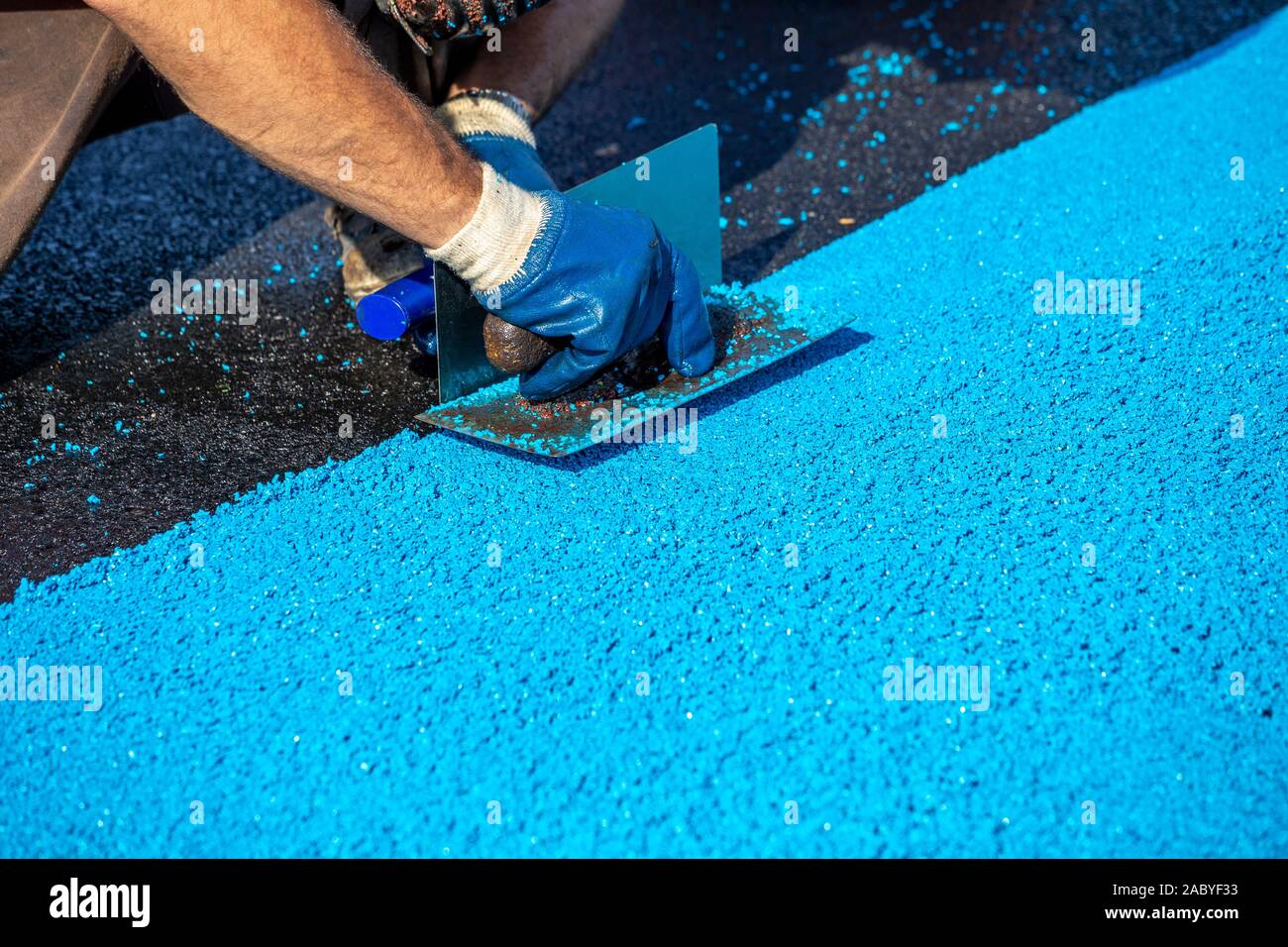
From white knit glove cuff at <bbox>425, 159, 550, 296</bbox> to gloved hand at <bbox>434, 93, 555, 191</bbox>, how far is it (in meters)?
0.25

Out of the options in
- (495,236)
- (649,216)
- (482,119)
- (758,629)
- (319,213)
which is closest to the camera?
(758,629)

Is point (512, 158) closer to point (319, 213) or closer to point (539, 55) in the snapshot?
point (539, 55)

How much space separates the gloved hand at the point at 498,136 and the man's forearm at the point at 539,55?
0.35 ft

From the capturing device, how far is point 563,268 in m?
1.79

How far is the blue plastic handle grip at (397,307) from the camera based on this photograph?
76.0 inches

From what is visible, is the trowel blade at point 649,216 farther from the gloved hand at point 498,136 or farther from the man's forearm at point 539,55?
the man's forearm at point 539,55

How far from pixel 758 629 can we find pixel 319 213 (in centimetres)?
178

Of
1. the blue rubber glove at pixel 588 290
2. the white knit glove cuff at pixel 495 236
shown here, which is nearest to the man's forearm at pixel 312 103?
the white knit glove cuff at pixel 495 236

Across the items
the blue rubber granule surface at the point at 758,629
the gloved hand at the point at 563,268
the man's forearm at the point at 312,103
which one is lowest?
the blue rubber granule surface at the point at 758,629

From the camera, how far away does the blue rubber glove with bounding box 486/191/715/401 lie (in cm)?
179

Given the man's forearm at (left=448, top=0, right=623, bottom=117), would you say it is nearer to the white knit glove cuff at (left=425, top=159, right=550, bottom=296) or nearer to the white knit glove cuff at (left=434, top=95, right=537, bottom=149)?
the white knit glove cuff at (left=434, top=95, right=537, bottom=149)

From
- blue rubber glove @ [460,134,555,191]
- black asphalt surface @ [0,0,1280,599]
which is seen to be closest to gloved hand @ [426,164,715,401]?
blue rubber glove @ [460,134,555,191]

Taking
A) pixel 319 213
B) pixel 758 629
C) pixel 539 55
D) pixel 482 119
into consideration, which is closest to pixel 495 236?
pixel 482 119

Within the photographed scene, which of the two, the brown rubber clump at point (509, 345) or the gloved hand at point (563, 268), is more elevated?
the gloved hand at point (563, 268)
